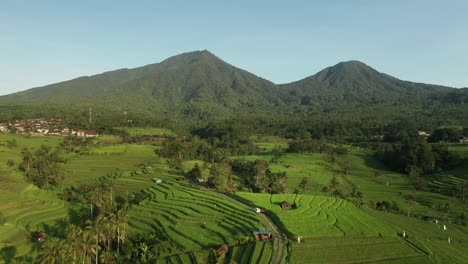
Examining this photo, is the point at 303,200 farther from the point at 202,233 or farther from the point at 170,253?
the point at 170,253

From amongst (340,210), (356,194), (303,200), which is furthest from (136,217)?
(356,194)

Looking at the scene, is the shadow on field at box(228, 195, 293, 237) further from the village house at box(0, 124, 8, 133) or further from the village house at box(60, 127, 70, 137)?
the village house at box(0, 124, 8, 133)

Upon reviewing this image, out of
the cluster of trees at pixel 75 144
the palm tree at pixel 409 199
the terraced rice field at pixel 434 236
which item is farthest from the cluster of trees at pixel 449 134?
the cluster of trees at pixel 75 144

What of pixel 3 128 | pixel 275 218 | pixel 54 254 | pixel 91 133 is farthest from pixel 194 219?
pixel 3 128

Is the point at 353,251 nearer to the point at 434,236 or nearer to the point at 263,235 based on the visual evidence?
the point at 263,235

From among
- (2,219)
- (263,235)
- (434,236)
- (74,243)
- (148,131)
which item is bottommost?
(434,236)

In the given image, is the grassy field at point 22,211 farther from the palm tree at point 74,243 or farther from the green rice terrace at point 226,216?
the palm tree at point 74,243
